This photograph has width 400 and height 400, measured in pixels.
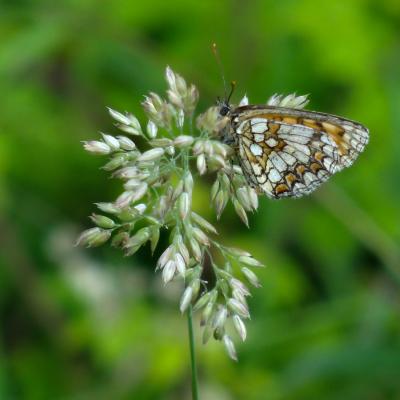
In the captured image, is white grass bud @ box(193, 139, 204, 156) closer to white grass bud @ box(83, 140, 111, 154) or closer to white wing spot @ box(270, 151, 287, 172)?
white grass bud @ box(83, 140, 111, 154)

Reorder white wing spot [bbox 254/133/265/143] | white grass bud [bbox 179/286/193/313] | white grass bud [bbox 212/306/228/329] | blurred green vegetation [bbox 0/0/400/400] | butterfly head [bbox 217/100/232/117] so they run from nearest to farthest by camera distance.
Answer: white grass bud [bbox 179/286/193/313]
white grass bud [bbox 212/306/228/329]
butterfly head [bbox 217/100/232/117]
white wing spot [bbox 254/133/265/143]
blurred green vegetation [bbox 0/0/400/400]

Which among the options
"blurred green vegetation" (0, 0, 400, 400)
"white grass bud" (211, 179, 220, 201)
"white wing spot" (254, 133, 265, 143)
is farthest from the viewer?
"blurred green vegetation" (0, 0, 400, 400)

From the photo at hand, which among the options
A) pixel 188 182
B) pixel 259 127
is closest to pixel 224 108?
pixel 259 127

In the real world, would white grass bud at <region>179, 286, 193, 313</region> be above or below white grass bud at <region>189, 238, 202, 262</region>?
below

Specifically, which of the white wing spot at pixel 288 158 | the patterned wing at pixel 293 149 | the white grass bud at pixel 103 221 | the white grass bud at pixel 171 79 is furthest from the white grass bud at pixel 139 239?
the white wing spot at pixel 288 158

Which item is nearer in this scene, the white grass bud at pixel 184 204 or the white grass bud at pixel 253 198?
the white grass bud at pixel 184 204

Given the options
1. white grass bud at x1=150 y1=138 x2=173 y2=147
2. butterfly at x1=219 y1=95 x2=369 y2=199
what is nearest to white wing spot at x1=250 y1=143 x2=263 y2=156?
butterfly at x1=219 y1=95 x2=369 y2=199

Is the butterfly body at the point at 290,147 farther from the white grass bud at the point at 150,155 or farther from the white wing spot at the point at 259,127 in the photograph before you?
the white grass bud at the point at 150,155
